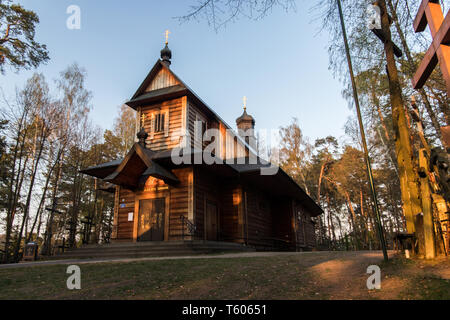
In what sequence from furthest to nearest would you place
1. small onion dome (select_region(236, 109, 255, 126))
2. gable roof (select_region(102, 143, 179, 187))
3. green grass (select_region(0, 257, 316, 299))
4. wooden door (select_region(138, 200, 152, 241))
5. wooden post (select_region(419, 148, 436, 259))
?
1. small onion dome (select_region(236, 109, 255, 126))
2. wooden door (select_region(138, 200, 152, 241))
3. gable roof (select_region(102, 143, 179, 187))
4. wooden post (select_region(419, 148, 436, 259))
5. green grass (select_region(0, 257, 316, 299))

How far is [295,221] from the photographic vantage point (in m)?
20.7

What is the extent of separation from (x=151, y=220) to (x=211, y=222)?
9.43 ft

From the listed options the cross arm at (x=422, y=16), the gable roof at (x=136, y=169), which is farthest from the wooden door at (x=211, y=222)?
the cross arm at (x=422, y=16)

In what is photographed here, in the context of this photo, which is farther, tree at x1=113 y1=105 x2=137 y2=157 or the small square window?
tree at x1=113 y1=105 x2=137 y2=157

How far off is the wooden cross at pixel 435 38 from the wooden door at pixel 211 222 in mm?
11365

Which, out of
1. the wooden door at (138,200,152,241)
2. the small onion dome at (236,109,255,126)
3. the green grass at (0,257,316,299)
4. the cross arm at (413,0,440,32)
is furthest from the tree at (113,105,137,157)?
the cross arm at (413,0,440,32)

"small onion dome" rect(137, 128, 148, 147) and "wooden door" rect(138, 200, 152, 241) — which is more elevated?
"small onion dome" rect(137, 128, 148, 147)

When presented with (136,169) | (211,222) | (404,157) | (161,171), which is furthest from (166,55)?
(404,157)

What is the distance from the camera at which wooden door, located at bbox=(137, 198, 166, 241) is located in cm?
1366

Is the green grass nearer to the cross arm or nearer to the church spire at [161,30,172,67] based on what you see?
the cross arm

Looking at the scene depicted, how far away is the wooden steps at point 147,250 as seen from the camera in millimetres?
10844
